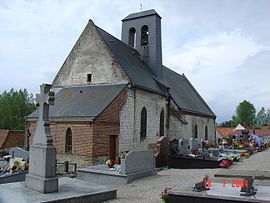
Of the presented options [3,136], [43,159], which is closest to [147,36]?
[3,136]

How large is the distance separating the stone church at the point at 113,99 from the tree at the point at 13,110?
18.6 m

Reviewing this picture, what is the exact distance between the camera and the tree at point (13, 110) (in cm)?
3591

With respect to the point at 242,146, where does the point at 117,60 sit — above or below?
above

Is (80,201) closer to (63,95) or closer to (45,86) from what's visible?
(45,86)

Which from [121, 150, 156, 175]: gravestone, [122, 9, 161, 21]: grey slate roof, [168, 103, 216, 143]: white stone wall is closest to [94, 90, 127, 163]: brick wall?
[121, 150, 156, 175]: gravestone

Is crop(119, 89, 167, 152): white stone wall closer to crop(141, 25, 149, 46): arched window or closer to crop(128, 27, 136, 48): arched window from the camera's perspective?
crop(141, 25, 149, 46): arched window

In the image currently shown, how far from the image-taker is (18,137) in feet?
86.6

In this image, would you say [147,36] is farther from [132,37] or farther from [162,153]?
[162,153]

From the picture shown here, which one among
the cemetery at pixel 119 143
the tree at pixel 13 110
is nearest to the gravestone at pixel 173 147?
the cemetery at pixel 119 143

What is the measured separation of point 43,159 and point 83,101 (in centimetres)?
980

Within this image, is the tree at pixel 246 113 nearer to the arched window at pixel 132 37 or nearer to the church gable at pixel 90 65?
the arched window at pixel 132 37

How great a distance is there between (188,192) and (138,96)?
12.9 m

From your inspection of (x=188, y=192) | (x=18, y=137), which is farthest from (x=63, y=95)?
(x=188, y=192)

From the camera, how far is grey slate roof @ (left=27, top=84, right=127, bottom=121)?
1539cm
